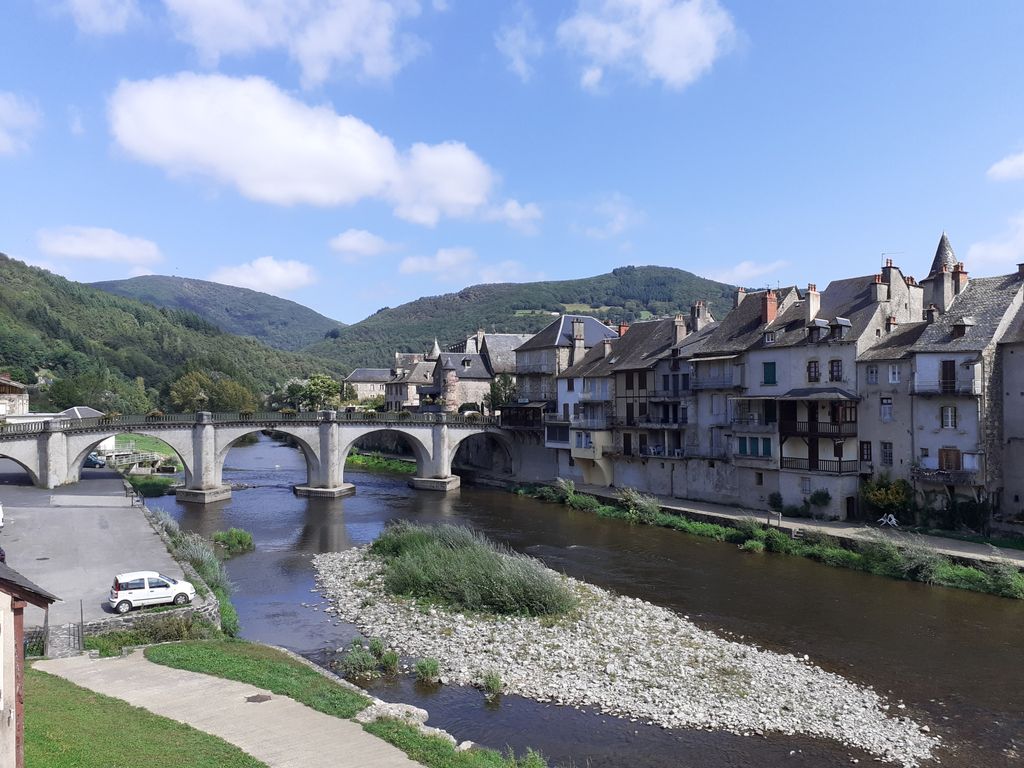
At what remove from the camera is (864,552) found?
33625 mm

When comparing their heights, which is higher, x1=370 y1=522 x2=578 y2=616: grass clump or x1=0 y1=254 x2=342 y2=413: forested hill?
x1=0 y1=254 x2=342 y2=413: forested hill

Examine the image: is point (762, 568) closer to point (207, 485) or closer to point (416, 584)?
point (416, 584)

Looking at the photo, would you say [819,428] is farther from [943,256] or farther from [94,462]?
[94,462]

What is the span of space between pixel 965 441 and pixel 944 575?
8.20m

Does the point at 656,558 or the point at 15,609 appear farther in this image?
the point at 656,558

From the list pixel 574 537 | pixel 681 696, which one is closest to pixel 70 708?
pixel 681 696

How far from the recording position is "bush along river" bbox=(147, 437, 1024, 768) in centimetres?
1822

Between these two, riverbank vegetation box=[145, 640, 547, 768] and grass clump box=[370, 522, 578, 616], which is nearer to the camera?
riverbank vegetation box=[145, 640, 547, 768]

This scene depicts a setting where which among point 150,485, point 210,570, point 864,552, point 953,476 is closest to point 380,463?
point 150,485

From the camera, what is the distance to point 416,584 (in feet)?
101

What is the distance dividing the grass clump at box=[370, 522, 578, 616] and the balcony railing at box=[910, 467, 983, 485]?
19.9 m

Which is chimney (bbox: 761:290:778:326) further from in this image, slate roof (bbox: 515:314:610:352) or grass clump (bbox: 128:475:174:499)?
grass clump (bbox: 128:475:174:499)

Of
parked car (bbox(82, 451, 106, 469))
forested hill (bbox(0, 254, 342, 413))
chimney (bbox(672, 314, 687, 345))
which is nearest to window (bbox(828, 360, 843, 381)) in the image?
chimney (bbox(672, 314, 687, 345))

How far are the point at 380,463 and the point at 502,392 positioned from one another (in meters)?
18.8
